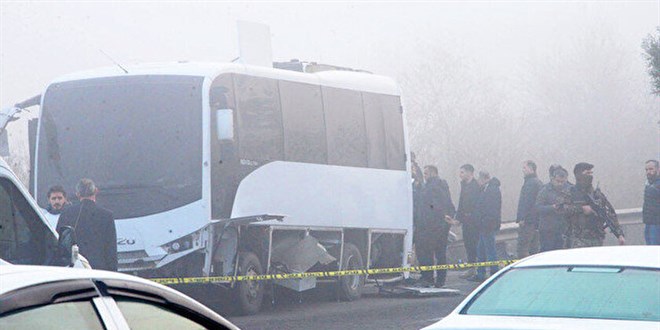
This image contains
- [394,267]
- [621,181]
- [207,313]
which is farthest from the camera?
[621,181]

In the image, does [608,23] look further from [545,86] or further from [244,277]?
[244,277]

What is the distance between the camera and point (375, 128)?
20.5 metres

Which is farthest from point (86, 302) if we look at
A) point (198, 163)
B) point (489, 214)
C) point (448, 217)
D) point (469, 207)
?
point (469, 207)

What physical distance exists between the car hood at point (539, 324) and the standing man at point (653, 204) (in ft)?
46.9

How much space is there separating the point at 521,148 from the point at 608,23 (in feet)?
45.7

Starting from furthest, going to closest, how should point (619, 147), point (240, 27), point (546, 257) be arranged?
point (619, 147) → point (240, 27) → point (546, 257)

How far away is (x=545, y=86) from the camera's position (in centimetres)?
6078

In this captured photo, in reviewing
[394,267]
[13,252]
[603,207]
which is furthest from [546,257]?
[394,267]

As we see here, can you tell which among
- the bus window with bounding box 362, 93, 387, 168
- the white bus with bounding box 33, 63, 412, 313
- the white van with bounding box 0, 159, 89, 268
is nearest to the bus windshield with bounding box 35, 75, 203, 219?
the white bus with bounding box 33, 63, 412, 313

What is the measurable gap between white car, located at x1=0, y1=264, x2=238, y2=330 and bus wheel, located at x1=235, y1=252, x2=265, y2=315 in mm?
12374

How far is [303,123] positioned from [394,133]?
2839 mm

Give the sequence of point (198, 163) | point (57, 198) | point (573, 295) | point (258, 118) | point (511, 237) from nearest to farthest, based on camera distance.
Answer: point (573, 295) < point (57, 198) < point (198, 163) < point (258, 118) < point (511, 237)

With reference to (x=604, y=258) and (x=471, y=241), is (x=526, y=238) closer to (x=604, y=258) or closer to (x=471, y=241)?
(x=471, y=241)

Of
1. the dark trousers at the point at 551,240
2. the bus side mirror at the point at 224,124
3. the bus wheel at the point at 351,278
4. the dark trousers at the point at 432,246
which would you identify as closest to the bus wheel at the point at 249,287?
the bus side mirror at the point at 224,124
